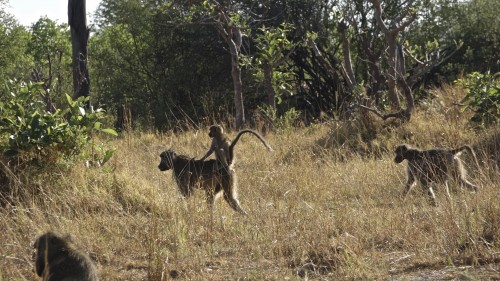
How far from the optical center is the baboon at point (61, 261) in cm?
470

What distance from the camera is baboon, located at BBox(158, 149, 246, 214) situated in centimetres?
805

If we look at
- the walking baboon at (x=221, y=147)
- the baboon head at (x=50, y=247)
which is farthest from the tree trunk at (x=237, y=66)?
the baboon head at (x=50, y=247)

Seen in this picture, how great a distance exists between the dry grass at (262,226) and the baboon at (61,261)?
40 centimetres

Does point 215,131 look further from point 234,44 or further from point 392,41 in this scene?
point 234,44

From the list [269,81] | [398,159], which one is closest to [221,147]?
[398,159]

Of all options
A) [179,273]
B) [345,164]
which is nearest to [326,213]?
[179,273]

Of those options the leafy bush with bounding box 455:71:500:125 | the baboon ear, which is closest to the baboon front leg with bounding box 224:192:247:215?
the baboon ear

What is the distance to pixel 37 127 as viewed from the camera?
25.1 ft

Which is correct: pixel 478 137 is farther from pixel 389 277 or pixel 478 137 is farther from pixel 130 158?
pixel 389 277

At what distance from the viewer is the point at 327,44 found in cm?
1855

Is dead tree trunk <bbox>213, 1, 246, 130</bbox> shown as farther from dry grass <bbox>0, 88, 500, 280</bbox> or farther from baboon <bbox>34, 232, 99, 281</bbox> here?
baboon <bbox>34, 232, 99, 281</bbox>

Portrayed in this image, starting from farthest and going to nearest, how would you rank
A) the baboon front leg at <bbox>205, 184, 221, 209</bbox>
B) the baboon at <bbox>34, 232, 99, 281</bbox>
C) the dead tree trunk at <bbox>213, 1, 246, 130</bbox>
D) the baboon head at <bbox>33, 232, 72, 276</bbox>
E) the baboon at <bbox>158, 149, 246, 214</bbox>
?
the dead tree trunk at <bbox>213, 1, 246, 130</bbox>, the baboon at <bbox>158, 149, 246, 214</bbox>, the baboon front leg at <bbox>205, 184, 221, 209</bbox>, the baboon head at <bbox>33, 232, 72, 276</bbox>, the baboon at <bbox>34, 232, 99, 281</bbox>

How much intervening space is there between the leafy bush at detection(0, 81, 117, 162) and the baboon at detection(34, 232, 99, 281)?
106 inches

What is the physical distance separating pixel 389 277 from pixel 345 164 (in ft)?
16.4
